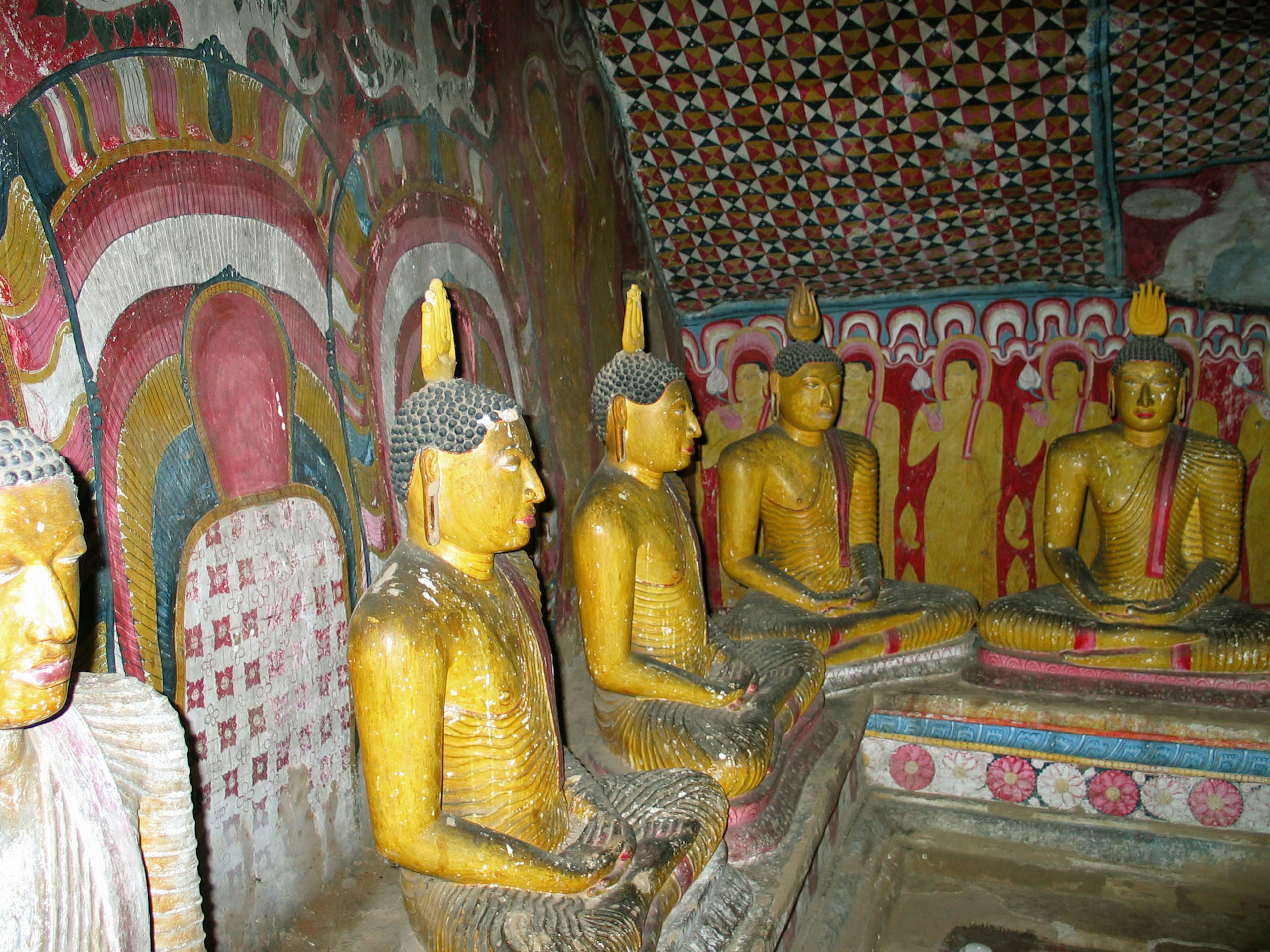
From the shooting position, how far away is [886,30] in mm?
4609

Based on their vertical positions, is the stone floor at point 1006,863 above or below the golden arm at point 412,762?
below

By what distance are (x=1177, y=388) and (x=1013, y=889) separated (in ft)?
8.00

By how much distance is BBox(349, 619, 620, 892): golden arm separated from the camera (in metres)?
2.19

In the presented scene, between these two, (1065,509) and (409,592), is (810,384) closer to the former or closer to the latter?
(1065,509)


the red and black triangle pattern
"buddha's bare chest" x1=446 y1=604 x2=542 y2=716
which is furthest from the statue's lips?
the red and black triangle pattern

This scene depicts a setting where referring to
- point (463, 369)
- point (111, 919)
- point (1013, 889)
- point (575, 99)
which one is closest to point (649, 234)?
point (575, 99)

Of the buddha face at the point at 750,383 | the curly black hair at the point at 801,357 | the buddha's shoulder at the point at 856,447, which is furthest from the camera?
the buddha face at the point at 750,383

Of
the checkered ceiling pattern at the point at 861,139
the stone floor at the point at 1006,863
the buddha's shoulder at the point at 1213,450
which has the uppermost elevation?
the checkered ceiling pattern at the point at 861,139

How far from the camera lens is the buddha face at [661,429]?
346 cm

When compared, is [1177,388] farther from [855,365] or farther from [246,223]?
[246,223]

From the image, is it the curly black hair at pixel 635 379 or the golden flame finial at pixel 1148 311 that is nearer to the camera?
the curly black hair at pixel 635 379

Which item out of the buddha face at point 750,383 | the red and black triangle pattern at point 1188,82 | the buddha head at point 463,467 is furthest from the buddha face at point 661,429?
the buddha face at point 750,383

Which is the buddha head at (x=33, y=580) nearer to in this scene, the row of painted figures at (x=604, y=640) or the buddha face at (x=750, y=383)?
the row of painted figures at (x=604, y=640)

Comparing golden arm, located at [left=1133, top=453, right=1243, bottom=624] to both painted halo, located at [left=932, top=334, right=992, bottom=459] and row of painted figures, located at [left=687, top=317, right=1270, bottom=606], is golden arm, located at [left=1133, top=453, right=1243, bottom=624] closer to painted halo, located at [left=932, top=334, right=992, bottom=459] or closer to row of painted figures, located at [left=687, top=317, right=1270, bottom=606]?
row of painted figures, located at [left=687, top=317, right=1270, bottom=606]
